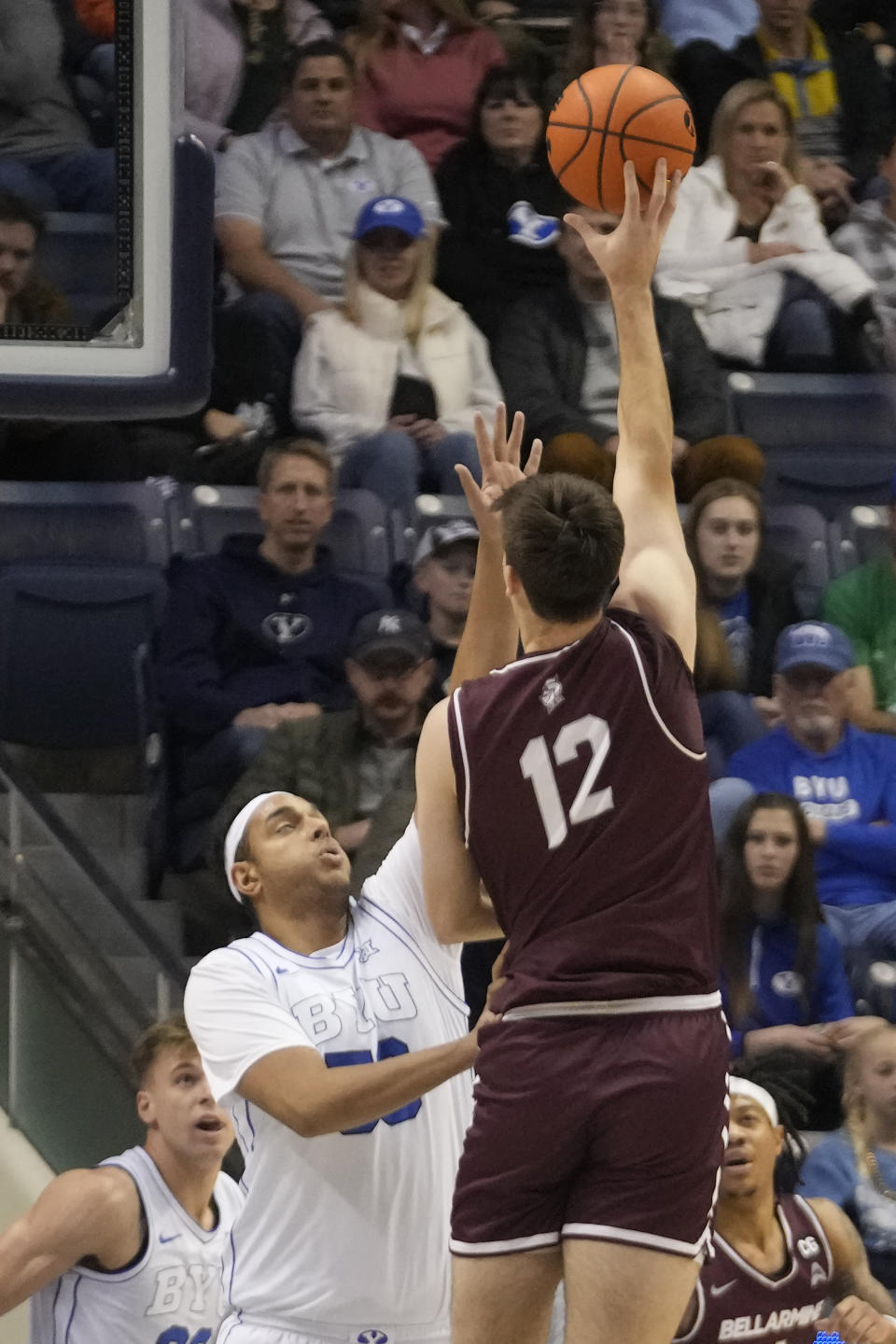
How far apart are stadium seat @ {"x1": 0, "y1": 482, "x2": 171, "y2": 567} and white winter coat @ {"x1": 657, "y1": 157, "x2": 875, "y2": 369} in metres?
2.01

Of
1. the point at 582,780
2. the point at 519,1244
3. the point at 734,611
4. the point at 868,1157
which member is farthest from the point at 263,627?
the point at 519,1244

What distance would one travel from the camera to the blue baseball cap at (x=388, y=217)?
6445 mm

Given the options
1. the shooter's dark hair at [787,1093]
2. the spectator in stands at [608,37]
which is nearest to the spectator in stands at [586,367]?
the spectator in stands at [608,37]

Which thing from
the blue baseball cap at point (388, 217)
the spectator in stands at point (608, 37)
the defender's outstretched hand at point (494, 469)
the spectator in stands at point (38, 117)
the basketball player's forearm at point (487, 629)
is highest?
the spectator in stands at point (608, 37)

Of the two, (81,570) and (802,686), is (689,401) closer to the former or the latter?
(802,686)

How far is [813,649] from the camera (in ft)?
19.7

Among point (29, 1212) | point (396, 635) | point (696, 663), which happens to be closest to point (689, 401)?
point (696, 663)

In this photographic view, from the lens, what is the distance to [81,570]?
20.0 feet

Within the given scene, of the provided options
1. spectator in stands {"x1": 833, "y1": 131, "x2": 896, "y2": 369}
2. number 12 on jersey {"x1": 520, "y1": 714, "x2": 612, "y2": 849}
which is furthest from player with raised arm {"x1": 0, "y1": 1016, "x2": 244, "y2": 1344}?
spectator in stands {"x1": 833, "y1": 131, "x2": 896, "y2": 369}

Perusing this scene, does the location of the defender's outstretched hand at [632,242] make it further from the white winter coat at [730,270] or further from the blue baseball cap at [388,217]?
the white winter coat at [730,270]

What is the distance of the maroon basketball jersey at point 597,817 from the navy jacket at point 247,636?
303 centimetres

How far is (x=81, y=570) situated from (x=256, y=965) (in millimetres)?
2870

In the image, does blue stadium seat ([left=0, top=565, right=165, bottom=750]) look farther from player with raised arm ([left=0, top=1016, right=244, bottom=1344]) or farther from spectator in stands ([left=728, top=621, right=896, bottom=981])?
spectator in stands ([left=728, top=621, right=896, bottom=981])

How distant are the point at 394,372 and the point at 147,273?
213cm
